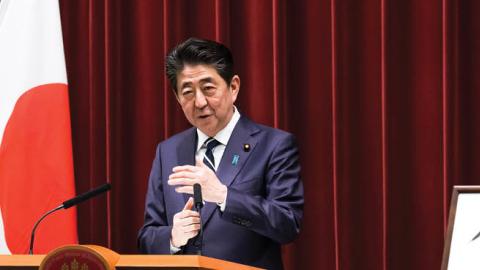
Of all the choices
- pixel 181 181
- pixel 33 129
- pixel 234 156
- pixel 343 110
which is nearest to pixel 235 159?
pixel 234 156

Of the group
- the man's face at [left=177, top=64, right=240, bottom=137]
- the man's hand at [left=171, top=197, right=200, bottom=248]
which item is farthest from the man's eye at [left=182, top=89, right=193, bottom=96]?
the man's hand at [left=171, top=197, right=200, bottom=248]

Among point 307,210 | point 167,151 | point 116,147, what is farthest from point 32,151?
point 307,210

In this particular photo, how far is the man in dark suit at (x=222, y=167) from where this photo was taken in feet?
6.88

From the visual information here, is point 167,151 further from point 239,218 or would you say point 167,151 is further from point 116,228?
point 116,228

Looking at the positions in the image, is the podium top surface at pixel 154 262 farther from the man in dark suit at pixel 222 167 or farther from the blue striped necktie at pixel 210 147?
the blue striped necktie at pixel 210 147

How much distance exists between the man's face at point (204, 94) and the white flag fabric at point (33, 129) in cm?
62

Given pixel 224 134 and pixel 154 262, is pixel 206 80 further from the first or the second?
pixel 154 262

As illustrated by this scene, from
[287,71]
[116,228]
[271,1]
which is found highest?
[271,1]

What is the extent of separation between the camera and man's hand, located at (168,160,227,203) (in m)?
1.82

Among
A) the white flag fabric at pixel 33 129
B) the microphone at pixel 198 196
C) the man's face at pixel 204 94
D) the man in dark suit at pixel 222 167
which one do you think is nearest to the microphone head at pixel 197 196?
the microphone at pixel 198 196

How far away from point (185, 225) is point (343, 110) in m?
1.04

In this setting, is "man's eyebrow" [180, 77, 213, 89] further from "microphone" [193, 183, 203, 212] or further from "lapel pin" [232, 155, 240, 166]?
"microphone" [193, 183, 203, 212]

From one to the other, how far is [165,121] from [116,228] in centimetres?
44

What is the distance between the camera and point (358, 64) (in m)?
2.77
